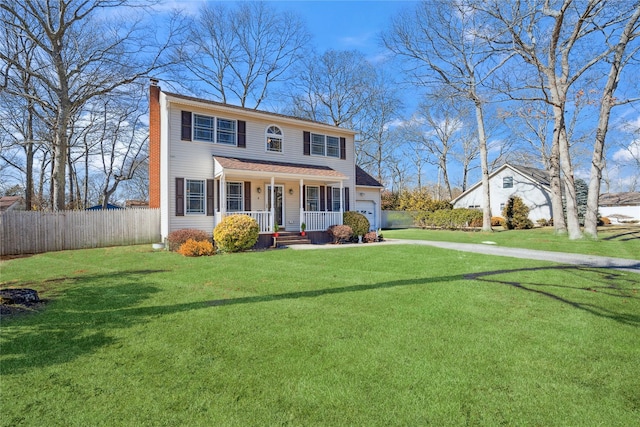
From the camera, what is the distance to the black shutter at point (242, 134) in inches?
586

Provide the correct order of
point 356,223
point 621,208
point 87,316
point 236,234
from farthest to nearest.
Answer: point 621,208 → point 356,223 → point 236,234 → point 87,316

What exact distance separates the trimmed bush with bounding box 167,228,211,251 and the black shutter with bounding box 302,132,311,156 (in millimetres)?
6862

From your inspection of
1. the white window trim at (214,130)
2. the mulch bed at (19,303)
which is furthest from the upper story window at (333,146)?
the mulch bed at (19,303)

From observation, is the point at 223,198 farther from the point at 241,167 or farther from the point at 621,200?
the point at 621,200

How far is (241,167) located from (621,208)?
45120mm

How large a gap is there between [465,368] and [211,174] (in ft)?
41.9

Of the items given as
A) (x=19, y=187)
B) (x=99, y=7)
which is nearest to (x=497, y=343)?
(x=99, y=7)

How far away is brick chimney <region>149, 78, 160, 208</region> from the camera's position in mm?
14773

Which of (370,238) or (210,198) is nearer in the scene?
(210,198)

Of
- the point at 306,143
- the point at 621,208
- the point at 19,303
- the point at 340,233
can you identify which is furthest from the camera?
the point at 621,208

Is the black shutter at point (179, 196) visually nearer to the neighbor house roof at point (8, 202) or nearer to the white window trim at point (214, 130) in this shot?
the white window trim at point (214, 130)

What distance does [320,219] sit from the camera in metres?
15.4

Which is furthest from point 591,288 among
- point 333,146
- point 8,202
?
point 8,202

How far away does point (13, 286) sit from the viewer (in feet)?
21.7
